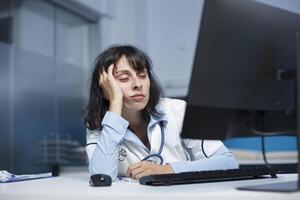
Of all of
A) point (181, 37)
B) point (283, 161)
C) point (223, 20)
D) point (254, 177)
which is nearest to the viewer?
point (223, 20)

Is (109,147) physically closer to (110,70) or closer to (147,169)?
(147,169)

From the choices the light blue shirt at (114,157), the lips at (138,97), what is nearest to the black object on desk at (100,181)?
the light blue shirt at (114,157)

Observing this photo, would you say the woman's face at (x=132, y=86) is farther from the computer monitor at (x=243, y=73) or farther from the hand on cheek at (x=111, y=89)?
the computer monitor at (x=243, y=73)

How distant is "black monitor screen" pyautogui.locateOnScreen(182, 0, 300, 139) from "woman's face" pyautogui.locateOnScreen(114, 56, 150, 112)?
0.66 m

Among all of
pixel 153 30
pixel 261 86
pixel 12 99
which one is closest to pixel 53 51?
pixel 12 99

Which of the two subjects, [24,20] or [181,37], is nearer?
[24,20]

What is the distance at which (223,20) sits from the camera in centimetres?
86

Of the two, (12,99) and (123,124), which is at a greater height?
(12,99)

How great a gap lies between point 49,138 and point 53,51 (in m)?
0.64

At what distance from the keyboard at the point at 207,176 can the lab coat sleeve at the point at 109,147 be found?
295 millimetres

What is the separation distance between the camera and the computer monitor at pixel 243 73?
0.86 meters

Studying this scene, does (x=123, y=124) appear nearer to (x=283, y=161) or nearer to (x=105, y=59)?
(x=105, y=59)

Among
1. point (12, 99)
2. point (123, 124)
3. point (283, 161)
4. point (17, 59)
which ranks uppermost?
point (17, 59)

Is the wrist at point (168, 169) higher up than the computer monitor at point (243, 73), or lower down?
lower down
